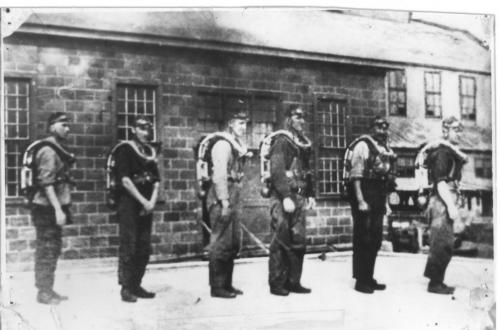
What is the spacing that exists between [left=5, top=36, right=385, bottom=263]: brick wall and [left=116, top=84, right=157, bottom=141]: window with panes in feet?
0.23

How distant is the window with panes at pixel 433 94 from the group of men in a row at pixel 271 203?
0.20 m

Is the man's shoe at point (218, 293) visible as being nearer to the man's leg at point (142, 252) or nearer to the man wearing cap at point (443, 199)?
the man's leg at point (142, 252)

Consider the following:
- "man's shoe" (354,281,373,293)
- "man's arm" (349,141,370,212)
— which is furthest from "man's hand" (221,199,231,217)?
"man's shoe" (354,281,373,293)

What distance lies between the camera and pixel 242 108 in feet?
20.1

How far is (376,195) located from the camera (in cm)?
651

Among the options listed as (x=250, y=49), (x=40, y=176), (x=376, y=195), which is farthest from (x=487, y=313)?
(x=40, y=176)

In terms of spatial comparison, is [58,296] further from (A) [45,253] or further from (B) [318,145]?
(B) [318,145]

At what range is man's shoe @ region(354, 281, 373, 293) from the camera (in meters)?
6.38

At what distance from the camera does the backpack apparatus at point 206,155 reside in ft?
19.6

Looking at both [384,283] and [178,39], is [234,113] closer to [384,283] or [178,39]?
[178,39]

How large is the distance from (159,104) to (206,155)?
0.70 metres

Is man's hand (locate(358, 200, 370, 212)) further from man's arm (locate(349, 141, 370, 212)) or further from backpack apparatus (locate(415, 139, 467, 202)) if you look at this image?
backpack apparatus (locate(415, 139, 467, 202))

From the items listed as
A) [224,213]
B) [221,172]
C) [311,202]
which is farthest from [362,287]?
[221,172]

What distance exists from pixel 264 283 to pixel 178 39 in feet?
8.75
